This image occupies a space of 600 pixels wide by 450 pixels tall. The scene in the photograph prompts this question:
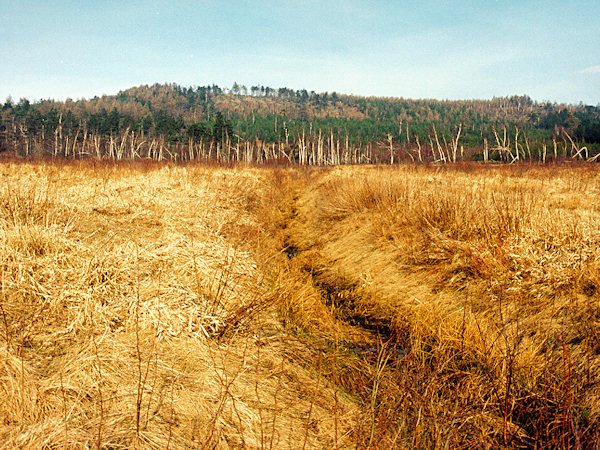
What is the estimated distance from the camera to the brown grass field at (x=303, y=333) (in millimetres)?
1957

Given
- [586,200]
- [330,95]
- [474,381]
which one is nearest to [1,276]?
[474,381]

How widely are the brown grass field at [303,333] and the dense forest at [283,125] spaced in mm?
40930

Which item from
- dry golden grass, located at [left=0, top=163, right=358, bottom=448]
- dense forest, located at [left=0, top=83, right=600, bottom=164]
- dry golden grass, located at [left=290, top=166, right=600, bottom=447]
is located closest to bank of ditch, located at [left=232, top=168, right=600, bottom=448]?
dry golden grass, located at [left=290, top=166, right=600, bottom=447]

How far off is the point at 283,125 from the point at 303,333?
91.9 meters

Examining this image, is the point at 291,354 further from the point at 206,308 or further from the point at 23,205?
the point at 23,205

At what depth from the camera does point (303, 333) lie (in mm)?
3562

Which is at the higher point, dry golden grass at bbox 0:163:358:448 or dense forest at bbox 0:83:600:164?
dense forest at bbox 0:83:600:164

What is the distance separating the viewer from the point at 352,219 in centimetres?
723

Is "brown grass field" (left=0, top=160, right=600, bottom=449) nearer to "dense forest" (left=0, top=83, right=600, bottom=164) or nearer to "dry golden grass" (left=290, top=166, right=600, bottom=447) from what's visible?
"dry golden grass" (left=290, top=166, right=600, bottom=447)

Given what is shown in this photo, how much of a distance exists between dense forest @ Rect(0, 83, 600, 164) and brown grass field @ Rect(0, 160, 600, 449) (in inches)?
1611

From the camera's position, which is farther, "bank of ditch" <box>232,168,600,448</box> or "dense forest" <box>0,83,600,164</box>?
"dense forest" <box>0,83,600,164</box>

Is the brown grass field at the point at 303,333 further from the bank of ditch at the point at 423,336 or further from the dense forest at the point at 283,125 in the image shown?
the dense forest at the point at 283,125

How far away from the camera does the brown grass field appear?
196cm

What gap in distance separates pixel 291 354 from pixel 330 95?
635 feet
